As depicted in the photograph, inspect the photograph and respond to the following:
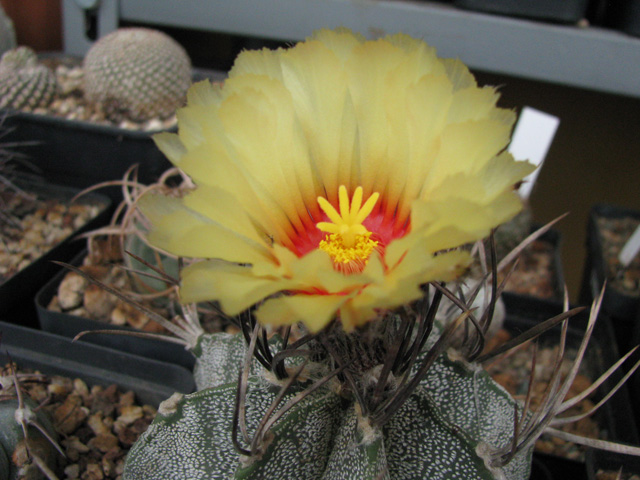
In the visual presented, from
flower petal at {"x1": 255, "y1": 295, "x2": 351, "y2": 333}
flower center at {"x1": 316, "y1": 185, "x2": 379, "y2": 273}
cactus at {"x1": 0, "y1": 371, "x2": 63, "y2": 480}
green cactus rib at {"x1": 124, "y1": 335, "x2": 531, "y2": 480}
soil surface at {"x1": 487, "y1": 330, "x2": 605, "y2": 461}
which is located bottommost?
soil surface at {"x1": 487, "y1": 330, "x2": 605, "y2": 461}

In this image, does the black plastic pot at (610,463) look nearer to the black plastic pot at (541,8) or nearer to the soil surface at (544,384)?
the soil surface at (544,384)

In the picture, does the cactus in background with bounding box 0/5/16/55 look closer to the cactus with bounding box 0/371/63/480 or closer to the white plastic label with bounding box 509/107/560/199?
the cactus with bounding box 0/371/63/480

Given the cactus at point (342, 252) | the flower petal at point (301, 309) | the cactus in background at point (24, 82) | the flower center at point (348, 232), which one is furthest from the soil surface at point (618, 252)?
the cactus in background at point (24, 82)

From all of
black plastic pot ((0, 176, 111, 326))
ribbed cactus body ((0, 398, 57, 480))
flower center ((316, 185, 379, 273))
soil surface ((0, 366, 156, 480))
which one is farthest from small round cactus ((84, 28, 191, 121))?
flower center ((316, 185, 379, 273))

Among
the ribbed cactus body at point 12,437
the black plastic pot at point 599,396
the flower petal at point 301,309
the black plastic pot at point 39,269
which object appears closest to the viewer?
the flower petal at point 301,309

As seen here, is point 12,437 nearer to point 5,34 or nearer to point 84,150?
point 84,150

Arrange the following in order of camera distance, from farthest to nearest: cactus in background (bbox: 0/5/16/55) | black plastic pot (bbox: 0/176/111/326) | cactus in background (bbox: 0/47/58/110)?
cactus in background (bbox: 0/5/16/55)
cactus in background (bbox: 0/47/58/110)
black plastic pot (bbox: 0/176/111/326)

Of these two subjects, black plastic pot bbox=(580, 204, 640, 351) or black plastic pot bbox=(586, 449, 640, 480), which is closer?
black plastic pot bbox=(586, 449, 640, 480)
